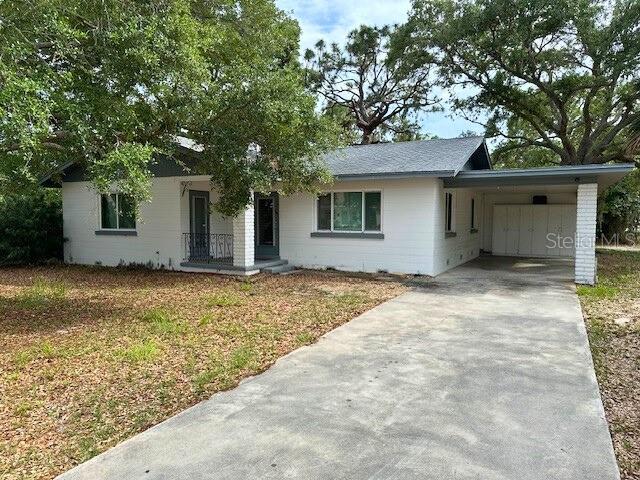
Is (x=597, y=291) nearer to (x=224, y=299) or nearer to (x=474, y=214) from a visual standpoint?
(x=474, y=214)

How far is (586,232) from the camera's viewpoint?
10.2 m

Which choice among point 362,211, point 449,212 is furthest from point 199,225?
point 449,212

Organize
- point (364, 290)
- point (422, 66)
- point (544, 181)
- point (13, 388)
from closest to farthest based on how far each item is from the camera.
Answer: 1. point (13, 388)
2. point (364, 290)
3. point (544, 181)
4. point (422, 66)

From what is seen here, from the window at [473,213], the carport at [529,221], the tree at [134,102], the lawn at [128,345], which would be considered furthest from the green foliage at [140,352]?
the window at [473,213]

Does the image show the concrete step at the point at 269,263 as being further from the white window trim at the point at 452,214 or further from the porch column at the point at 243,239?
the white window trim at the point at 452,214

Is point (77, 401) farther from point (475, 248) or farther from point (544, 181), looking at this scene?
point (475, 248)

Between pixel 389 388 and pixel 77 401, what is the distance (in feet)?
9.33

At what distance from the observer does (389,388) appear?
4273mm

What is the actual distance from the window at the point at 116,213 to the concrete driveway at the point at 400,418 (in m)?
10.2

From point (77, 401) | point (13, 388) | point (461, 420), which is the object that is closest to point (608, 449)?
point (461, 420)

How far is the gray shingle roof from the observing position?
11.0 m

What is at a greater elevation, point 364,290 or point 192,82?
point 192,82

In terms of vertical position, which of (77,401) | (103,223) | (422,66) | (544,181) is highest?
(422,66)

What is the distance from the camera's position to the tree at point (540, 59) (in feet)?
51.3
